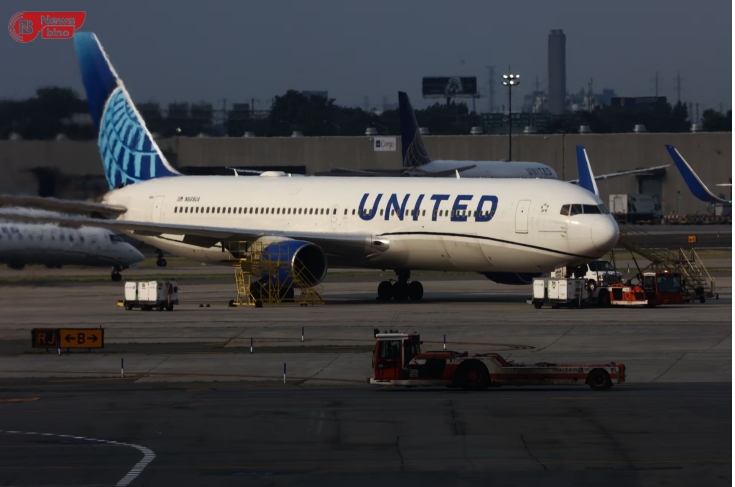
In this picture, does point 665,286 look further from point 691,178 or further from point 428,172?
point 428,172

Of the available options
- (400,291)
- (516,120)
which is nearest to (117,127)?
(400,291)

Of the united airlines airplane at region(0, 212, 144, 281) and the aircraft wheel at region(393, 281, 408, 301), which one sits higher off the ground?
the united airlines airplane at region(0, 212, 144, 281)

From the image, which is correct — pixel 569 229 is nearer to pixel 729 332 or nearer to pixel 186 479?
pixel 729 332

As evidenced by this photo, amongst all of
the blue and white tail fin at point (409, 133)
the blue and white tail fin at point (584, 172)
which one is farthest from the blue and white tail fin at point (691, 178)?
the blue and white tail fin at point (409, 133)

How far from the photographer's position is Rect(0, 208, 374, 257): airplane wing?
46875 mm

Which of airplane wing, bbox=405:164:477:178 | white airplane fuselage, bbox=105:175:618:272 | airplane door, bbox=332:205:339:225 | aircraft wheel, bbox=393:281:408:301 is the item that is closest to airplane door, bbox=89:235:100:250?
white airplane fuselage, bbox=105:175:618:272

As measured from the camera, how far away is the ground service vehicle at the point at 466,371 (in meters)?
26.3

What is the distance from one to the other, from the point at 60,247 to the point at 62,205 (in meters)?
12.0

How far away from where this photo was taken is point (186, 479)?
55.8 ft

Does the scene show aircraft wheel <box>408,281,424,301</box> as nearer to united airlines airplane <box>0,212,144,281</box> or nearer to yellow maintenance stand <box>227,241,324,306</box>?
yellow maintenance stand <box>227,241,324,306</box>

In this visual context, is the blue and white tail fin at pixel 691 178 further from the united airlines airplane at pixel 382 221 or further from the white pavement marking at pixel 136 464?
the white pavement marking at pixel 136 464

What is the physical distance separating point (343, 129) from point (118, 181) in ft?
317

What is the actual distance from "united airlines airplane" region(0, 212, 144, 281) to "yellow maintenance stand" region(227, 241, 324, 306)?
53.7 feet

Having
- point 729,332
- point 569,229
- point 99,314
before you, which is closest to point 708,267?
point 569,229
